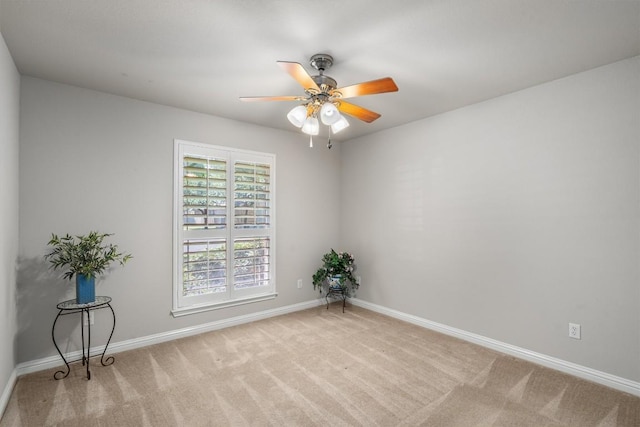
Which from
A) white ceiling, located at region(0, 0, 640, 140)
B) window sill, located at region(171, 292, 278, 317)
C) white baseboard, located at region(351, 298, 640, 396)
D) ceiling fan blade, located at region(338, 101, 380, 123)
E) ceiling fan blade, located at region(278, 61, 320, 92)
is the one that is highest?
white ceiling, located at region(0, 0, 640, 140)

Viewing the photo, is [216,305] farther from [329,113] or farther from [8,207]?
[329,113]

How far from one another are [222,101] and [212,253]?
5.55ft

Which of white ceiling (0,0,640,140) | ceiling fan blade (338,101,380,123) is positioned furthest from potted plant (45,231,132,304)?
ceiling fan blade (338,101,380,123)

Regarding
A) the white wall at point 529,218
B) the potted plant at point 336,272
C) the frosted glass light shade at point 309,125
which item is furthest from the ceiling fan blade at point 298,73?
the potted plant at point 336,272

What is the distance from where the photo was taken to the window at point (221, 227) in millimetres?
3480

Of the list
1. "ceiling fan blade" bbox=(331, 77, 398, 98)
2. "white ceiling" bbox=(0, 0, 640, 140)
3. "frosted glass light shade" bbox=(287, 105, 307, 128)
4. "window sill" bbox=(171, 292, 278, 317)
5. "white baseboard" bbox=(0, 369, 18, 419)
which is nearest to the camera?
"white ceiling" bbox=(0, 0, 640, 140)

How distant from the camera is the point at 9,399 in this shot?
7.49 ft

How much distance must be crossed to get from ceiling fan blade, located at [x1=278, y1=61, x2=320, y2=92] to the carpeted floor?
2257 millimetres

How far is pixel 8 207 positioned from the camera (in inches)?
90.8

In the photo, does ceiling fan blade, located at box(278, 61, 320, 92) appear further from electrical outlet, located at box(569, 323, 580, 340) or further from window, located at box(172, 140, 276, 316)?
electrical outlet, located at box(569, 323, 580, 340)

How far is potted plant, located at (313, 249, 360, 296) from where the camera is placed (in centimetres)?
438

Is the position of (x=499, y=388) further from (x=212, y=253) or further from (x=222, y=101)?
(x=222, y=101)

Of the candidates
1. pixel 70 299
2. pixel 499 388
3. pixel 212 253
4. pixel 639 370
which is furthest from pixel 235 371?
pixel 639 370

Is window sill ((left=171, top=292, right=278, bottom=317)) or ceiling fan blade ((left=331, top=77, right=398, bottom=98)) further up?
ceiling fan blade ((left=331, top=77, right=398, bottom=98))
